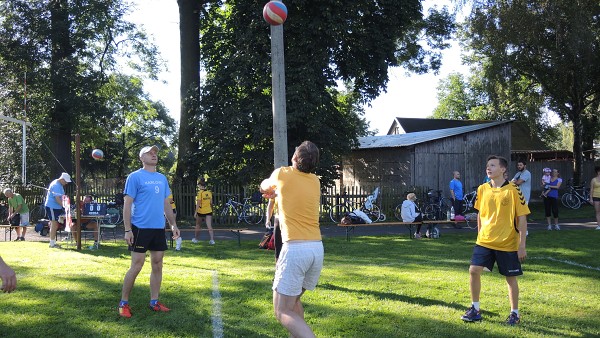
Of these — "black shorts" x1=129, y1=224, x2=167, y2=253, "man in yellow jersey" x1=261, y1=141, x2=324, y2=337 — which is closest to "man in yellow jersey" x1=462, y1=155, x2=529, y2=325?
"man in yellow jersey" x1=261, y1=141, x2=324, y2=337

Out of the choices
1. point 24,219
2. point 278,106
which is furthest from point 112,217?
point 278,106

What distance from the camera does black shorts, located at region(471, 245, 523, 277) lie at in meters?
6.03

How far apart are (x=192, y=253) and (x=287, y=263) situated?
834 centimetres

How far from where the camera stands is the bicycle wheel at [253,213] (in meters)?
21.3

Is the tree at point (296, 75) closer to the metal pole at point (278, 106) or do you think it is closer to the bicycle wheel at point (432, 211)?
A: the bicycle wheel at point (432, 211)

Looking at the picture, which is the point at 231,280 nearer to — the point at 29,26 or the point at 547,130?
the point at 29,26

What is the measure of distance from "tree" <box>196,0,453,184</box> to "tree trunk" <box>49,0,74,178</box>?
629cm

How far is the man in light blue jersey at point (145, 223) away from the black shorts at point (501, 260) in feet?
11.7

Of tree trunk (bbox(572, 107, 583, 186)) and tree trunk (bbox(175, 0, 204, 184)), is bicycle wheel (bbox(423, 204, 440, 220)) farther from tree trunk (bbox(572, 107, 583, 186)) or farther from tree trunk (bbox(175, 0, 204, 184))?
tree trunk (bbox(572, 107, 583, 186))

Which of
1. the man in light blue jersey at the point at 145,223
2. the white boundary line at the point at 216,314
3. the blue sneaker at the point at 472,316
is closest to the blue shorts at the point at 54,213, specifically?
the white boundary line at the point at 216,314

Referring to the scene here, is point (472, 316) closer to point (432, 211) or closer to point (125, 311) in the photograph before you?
point (125, 311)

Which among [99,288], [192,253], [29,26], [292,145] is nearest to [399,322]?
[99,288]

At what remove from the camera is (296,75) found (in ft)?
66.3

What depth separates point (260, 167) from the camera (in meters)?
21.5
